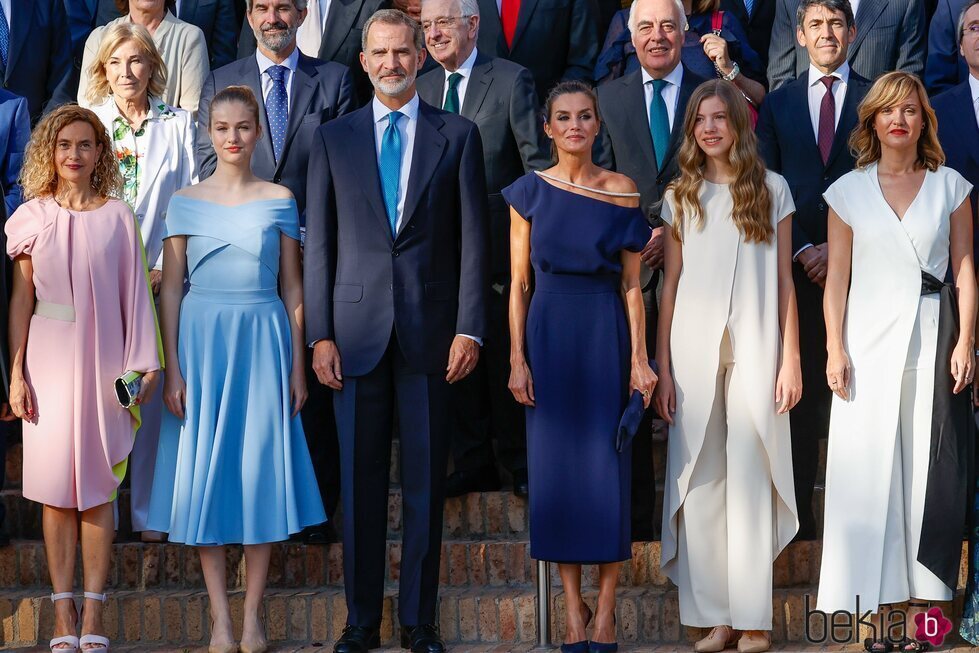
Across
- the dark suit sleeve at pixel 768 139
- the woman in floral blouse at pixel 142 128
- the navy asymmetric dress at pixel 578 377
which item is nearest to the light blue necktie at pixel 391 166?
the navy asymmetric dress at pixel 578 377

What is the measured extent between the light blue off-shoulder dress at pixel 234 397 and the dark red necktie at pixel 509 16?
2.08 m

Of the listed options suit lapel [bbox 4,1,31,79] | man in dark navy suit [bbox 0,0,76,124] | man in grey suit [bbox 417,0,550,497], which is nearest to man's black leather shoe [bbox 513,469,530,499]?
man in grey suit [bbox 417,0,550,497]

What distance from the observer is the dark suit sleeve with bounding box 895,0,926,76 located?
7.19 metres

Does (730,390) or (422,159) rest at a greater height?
(422,159)

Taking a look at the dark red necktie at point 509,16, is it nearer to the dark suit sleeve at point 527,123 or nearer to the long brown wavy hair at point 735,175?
the dark suit sleeve at point 527,123

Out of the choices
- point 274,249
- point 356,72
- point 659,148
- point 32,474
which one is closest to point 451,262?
point 274,249

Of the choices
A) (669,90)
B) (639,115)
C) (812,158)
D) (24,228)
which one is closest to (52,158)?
(24,228)

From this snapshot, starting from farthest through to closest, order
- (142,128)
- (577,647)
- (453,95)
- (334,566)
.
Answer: (453,95)
(142,128)
(334,566)
(577,647)

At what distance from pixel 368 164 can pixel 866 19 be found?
9.81 feet

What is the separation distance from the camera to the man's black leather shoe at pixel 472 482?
631cm

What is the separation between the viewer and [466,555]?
6.13m

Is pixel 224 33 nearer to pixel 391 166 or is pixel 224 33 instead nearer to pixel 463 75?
pixel 463 75

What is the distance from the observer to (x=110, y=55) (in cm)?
637

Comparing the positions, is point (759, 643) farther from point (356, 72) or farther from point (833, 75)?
point (356, 72)
